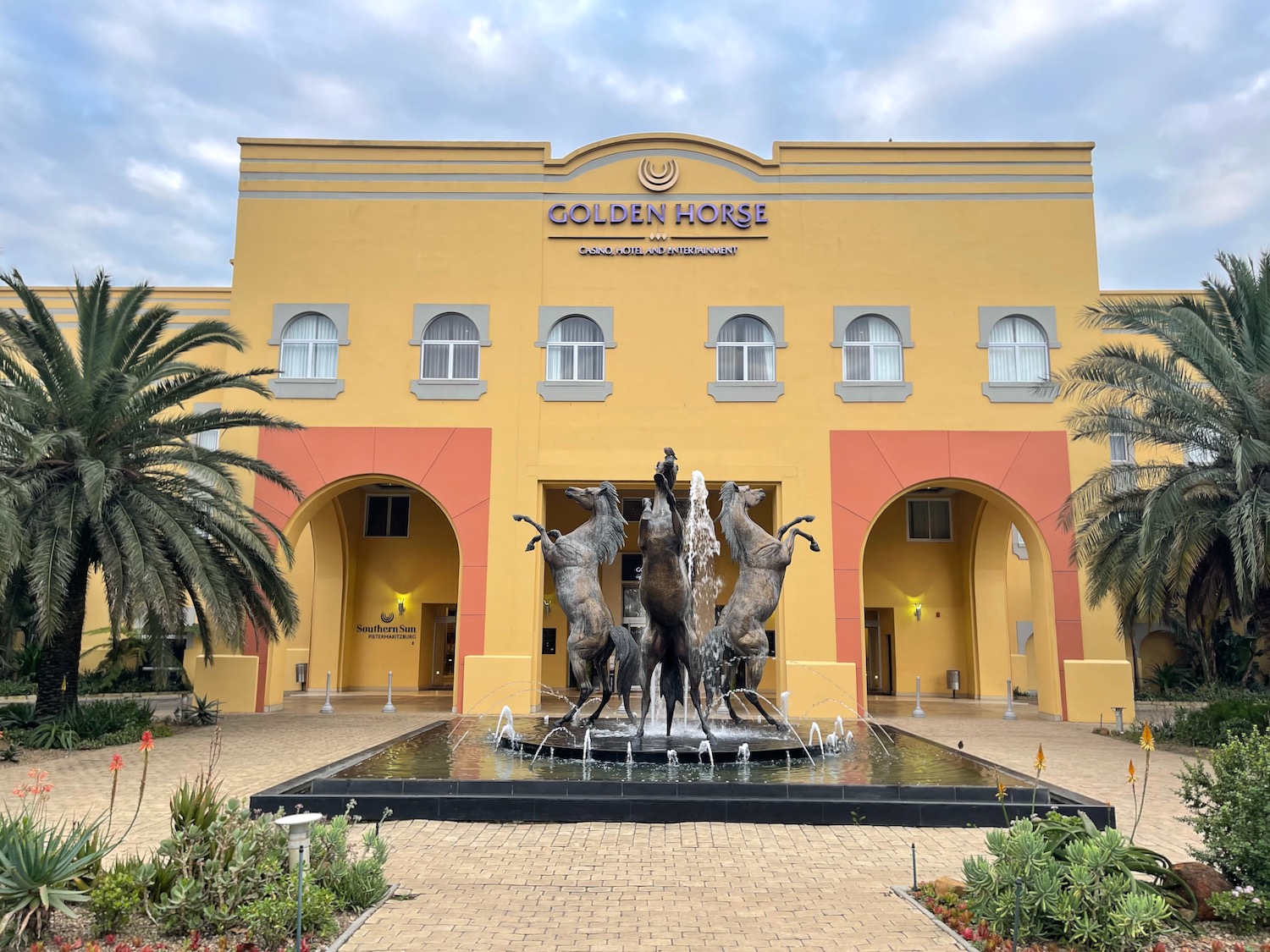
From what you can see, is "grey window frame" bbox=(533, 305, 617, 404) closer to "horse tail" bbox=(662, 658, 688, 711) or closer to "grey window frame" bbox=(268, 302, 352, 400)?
"grey window frame" bbox=(268, 302, 352, 400)

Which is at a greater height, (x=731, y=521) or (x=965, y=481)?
(x=965, y=481)

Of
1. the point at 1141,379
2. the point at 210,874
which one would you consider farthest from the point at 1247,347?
the point at 210,874

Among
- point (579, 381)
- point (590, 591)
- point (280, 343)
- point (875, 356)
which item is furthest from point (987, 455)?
point (280, 343)

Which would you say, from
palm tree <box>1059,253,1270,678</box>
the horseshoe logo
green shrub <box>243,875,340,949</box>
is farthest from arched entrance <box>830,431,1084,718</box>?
green shrub <box>243,875,340,949</box>

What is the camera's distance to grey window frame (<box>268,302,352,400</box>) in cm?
2108

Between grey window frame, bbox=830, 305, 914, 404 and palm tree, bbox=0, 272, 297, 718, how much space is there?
1218cm

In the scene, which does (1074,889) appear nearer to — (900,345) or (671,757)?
(671,757)

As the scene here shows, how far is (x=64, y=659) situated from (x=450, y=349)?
992cm

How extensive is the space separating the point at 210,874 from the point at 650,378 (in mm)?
16292

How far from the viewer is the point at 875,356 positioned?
838 inches

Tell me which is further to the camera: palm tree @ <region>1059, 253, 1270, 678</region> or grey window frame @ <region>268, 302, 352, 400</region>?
grey window frame @ <region>268, 302, 352, 400</region>

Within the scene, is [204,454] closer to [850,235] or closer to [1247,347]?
[850,235]

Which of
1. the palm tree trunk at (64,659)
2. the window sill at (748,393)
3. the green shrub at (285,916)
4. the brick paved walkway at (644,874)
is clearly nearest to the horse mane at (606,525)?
the brick paved walkway at (644,874)

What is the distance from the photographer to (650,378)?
69.4 feet
